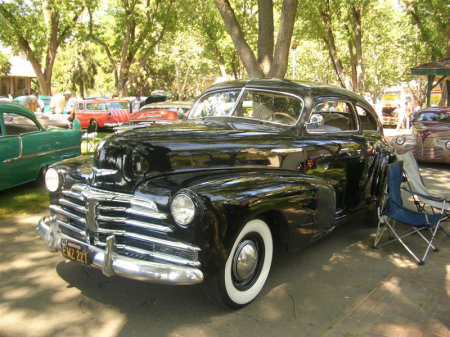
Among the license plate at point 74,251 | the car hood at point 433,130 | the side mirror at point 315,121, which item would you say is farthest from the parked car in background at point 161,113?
the license plate at point 74,251

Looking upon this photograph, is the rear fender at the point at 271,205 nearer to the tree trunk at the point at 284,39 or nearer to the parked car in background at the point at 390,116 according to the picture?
the tree trunk at the point at 284,39

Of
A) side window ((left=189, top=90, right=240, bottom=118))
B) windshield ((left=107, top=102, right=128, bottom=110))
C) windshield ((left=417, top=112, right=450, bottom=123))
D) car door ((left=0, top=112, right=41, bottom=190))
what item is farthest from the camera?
windshield ((left=107, top=102, right=128, bottom=110))

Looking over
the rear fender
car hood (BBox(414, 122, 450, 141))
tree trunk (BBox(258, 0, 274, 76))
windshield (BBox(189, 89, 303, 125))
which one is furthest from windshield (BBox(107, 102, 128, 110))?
the rear fender

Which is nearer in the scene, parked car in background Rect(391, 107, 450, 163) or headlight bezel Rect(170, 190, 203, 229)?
headlight bezel Rect(170, 190, 203, 229)

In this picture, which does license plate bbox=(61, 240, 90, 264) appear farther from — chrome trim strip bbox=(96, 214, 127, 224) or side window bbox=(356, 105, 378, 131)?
side window bbox=(356, 105, 378, 131)

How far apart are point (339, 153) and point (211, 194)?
2151mm

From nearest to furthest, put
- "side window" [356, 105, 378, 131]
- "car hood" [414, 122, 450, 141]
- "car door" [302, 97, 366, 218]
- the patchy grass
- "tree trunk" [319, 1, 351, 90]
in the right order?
"car door" [302, 97, 366, 218] < "side window" [356, 105, 378, 131] < the patchy grass < "car hood" [414, 122, 450, 141] < "tree trunk" [319, 1, 351, 90]

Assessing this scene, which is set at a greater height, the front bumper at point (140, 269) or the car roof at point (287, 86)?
the car roof at point (287, 86)

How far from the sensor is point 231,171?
3.57 meters

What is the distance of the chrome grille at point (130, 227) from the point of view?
9.80 ft

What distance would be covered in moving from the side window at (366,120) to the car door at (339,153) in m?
0.20

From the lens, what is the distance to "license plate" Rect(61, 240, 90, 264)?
127 inches

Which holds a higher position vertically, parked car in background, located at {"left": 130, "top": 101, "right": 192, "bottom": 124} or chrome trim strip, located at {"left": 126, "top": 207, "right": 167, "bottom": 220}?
parked car in background, located at {"left": 130, "top": 101, "right": 192, "bottom": 124}

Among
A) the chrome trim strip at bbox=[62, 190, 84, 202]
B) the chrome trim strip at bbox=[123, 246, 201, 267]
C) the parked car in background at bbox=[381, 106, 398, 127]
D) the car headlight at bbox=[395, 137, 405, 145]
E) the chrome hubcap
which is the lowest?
the chrome hubcap
